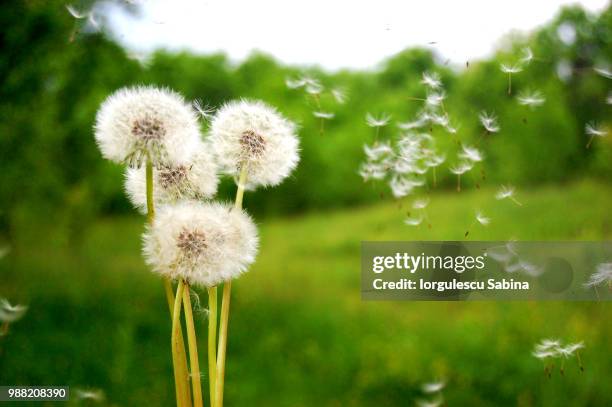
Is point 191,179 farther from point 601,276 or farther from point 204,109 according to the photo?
point 601,276

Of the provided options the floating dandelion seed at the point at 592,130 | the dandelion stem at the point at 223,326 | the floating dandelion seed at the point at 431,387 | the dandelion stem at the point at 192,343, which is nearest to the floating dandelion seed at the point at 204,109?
the dandelion stem at the point at 223,326

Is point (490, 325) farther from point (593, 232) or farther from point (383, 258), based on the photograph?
point (383, 258)

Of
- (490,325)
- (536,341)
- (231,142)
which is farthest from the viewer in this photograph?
(490,325)

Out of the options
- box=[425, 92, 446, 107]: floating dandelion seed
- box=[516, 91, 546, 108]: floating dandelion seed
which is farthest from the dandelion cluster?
box=[516, 91, 546, 108]: floating dandelion seed

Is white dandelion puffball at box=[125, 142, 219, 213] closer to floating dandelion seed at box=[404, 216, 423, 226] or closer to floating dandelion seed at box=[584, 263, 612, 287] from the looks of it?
floating dandelion seed at box=[404, 216, 423, 226]

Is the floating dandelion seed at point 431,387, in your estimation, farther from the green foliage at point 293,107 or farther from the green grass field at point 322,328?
the green foliage at point 293,107

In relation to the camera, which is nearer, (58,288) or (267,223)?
(58,288)

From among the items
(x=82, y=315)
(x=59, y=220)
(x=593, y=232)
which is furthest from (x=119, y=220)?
(x=593, y=232)
